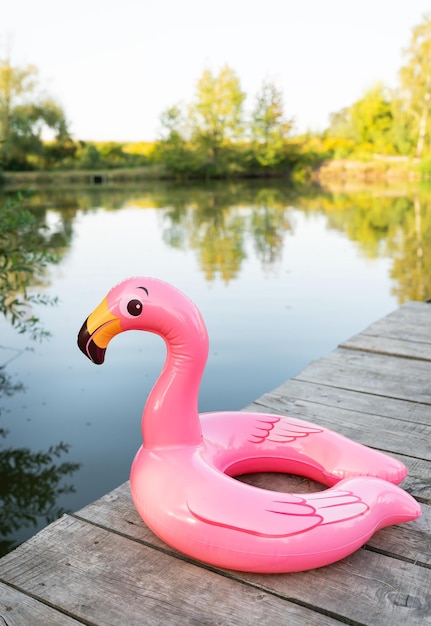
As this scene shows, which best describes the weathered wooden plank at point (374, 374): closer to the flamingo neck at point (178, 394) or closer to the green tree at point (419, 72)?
the flamingo neck at point (178, 394)

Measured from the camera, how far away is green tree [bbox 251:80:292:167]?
39.4 m

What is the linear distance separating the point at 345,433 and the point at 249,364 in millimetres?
2251

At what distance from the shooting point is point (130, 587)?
1.40m

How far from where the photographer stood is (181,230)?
1227cm

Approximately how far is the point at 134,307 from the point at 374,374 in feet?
5.67

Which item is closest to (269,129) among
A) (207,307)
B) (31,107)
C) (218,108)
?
(218,108)

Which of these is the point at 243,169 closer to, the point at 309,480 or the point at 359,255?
the point at 359,255

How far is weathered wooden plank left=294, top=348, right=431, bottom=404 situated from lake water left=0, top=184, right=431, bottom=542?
0.96m

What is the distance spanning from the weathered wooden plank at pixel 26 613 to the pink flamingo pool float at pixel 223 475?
317mm

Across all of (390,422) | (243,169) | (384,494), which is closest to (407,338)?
(390,422)

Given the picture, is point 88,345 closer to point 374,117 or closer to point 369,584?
point 369,584

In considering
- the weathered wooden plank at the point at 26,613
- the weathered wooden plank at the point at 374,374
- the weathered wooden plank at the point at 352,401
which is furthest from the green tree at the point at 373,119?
the weathered wooden plank at the point at 26,613

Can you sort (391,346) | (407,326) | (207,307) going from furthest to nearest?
1. (207,307)
2. (407,326)
3. (391,346)

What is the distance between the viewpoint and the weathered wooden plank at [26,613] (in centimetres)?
130
